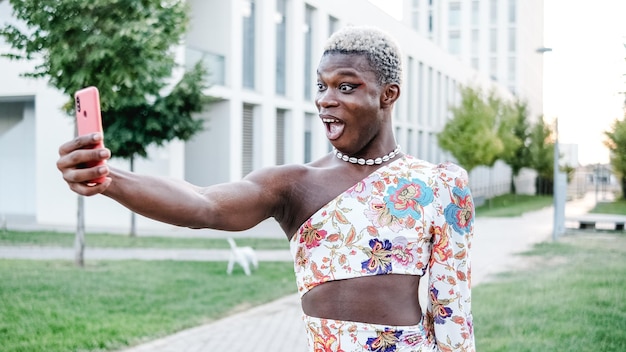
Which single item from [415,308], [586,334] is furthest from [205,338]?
[415,308]

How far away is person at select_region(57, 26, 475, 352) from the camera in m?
2.22

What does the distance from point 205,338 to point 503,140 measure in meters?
38.4

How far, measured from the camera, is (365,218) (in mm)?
2221

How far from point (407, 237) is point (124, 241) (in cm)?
1543

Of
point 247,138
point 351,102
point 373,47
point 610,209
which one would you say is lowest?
point 610,209

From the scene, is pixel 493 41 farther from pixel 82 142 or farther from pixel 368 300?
pixel 82 142

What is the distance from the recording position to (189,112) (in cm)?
1670

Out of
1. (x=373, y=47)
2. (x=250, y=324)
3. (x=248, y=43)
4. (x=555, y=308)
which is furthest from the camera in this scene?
(x=248, y=43)

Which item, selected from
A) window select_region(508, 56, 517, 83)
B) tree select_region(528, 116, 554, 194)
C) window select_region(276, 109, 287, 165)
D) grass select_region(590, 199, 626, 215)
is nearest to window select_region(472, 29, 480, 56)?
window select_region(508, 56, 517, 83)

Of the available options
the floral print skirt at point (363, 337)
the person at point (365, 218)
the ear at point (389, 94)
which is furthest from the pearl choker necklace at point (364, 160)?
the floral print skirt at point (363, 337)

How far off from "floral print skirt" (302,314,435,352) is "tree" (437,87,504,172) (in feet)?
121

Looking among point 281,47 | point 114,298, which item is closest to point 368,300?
point 114,298

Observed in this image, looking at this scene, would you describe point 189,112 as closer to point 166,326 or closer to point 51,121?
point 51,121

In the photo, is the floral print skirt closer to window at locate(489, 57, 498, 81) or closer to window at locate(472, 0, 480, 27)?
window at locate(472, 0, 480, 27)
